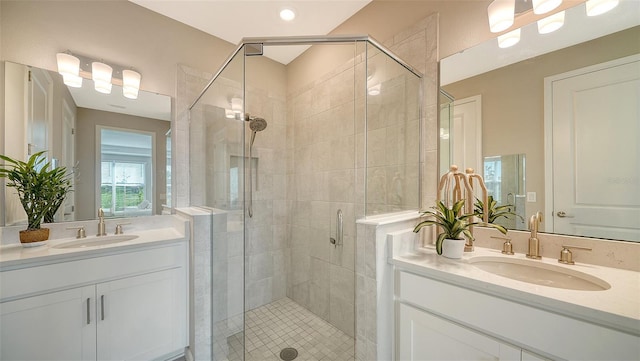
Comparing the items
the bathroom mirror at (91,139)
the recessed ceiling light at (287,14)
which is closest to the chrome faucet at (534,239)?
the recessed ceiling light at (287,14)

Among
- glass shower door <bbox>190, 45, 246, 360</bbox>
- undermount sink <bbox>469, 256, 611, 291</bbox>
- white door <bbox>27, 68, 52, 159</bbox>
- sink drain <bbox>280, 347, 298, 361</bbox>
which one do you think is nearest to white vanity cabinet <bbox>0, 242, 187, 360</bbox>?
glass shower door <bbox>190, 45, 246, 360</bbox>

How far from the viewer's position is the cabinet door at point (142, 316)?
1397 millimetres

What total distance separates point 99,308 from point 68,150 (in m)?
1.10

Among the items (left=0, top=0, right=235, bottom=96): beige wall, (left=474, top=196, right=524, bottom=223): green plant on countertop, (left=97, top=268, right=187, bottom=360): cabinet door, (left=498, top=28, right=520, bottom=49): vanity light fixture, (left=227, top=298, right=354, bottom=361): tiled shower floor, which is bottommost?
(left=227, top=298, right=354, bottom=361): tiled shower floor

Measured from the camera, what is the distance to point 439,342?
102 cm

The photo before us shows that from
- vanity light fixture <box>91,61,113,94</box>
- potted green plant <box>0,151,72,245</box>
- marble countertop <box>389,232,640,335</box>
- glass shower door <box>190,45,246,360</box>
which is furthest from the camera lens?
vanity light fixture <box>91,61,113,94</box>

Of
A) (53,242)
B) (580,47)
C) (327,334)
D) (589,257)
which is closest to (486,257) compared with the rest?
(589,257)

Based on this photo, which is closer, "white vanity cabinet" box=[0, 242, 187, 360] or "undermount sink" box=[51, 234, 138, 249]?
"white vanity cabinet" box=[0, 242, 187, 360]

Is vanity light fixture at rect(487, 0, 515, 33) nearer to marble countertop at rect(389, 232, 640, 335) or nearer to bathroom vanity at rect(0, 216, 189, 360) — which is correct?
marble countertop at rect(389, 232, 640, 335)

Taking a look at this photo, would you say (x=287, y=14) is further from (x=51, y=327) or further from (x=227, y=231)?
(x=51, y=327)

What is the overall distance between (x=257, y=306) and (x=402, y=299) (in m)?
1.36

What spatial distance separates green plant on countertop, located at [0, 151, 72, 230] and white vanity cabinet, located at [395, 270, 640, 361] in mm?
2154

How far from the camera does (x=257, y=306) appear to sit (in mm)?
1991

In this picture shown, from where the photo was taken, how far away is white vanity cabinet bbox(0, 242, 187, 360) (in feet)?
3.88
